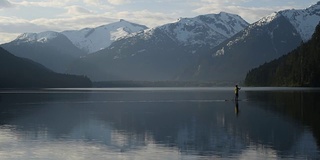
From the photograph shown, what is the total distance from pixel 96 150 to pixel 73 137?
8545 millimetres

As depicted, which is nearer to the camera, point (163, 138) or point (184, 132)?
point (163, 138)

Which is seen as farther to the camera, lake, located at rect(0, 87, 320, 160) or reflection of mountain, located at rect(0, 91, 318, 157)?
reflection of mountain, located at rect(0, 91, 318, 157)

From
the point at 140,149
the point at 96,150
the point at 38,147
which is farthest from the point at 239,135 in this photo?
the point at 38,147

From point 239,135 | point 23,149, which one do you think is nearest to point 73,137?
point 23,149

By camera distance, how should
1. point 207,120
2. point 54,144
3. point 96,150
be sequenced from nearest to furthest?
point 96,150 → point 54,144 → point 207,120

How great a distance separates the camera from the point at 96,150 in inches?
1551

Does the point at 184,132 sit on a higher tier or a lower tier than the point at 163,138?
higher

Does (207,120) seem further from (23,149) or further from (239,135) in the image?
(23,149)

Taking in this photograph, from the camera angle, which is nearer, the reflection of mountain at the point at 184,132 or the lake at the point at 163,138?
the lake at the point at 163,138

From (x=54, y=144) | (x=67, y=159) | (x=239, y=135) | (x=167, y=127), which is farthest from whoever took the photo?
(x=167, y=127)

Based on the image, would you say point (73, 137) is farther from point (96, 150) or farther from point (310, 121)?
point (310, 121)

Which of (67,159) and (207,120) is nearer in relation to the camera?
(67,159)

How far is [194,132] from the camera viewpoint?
165 feet

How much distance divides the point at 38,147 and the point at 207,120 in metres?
26.7
